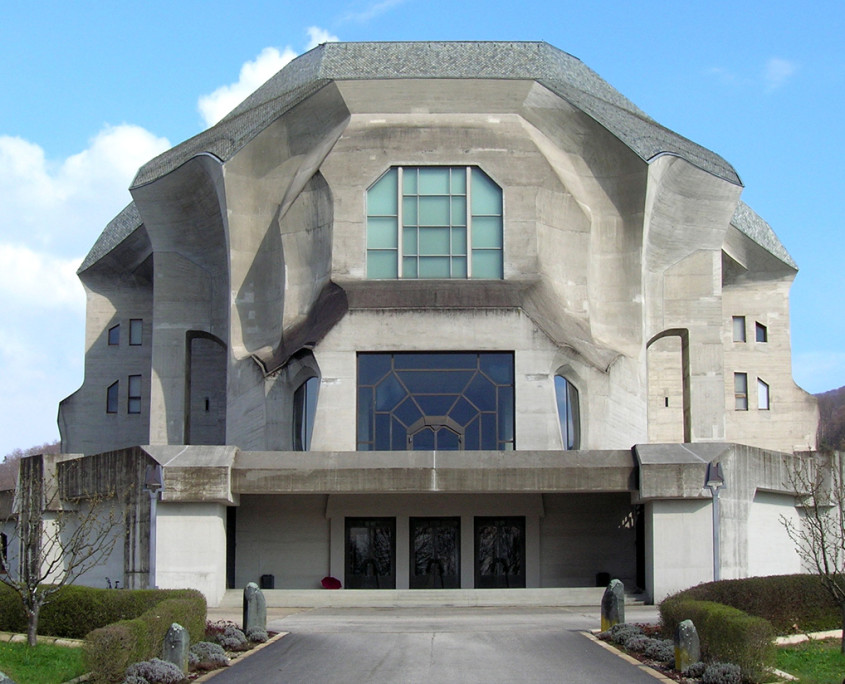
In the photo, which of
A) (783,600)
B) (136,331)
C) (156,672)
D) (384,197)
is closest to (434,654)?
(156,672)

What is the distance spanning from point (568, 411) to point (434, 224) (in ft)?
23.4

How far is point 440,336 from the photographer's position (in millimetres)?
36375

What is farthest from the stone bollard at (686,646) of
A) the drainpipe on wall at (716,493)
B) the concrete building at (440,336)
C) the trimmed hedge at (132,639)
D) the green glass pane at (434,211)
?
the green glass pane at (434,211)

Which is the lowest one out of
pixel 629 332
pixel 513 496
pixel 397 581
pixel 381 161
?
pixel 397 581

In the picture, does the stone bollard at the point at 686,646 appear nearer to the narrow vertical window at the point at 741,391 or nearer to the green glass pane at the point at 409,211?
the green glass pane at the point at 409,211

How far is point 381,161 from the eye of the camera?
38.6 meters

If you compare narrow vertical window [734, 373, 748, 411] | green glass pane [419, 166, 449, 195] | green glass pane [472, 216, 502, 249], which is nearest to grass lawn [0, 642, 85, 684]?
green glass pane [472, 216, 502, 249]

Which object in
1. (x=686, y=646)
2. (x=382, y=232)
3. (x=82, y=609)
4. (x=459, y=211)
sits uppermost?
(x=459, y=211)

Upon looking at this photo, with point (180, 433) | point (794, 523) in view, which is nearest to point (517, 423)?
point (794, 523)

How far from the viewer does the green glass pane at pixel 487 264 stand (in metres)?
38.0

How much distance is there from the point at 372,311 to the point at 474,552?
7696 millimetres

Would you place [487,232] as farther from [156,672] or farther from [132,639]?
[156,672]

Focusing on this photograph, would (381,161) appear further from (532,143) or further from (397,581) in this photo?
(397,581)

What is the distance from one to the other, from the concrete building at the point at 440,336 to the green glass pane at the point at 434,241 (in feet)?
0.20
